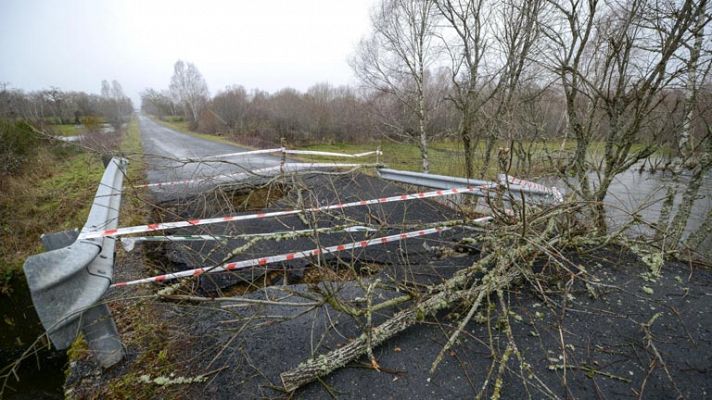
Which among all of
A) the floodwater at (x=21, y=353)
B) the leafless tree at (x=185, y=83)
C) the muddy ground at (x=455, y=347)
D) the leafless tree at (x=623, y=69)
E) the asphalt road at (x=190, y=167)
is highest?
the leafless tree at (x=185, y=83)

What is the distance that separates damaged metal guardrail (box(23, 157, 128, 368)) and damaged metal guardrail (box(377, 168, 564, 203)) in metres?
3.22

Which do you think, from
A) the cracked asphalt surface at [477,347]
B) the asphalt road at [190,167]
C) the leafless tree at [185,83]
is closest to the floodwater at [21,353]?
the cracked asphalt surface at [477,347]

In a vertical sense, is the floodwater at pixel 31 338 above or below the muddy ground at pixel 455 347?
below

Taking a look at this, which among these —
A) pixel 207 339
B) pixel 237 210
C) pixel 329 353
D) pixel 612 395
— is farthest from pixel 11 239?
pixel 612 395

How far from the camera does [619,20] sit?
189 inches

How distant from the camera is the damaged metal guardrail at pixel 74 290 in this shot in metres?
1.61

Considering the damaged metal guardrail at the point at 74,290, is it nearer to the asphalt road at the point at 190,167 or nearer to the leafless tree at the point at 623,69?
the asphalt road at the point at 190,167

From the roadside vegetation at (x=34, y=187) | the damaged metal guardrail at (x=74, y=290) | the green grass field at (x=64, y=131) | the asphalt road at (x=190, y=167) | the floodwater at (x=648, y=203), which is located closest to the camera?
the damaged metal guardrail at (x=74, y=290)

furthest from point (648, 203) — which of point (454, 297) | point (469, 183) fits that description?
point (454, 297)

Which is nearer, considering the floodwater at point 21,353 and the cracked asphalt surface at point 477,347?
the cracked asphalt surface at point 477,347

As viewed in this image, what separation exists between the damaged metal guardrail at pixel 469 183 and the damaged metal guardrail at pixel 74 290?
3.22 meters

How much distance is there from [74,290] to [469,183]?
4.43 m

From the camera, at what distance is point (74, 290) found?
1760 millimetres

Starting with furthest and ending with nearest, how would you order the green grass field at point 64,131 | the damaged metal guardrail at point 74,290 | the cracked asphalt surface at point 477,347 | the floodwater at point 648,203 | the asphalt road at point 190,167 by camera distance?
the green grass field at point 64,131, the floodwater at point 648,203, the asphalt road at point 190,167, the cracked asphalt surface at point 477,347, the damaged metal guardrail at point 74,290
